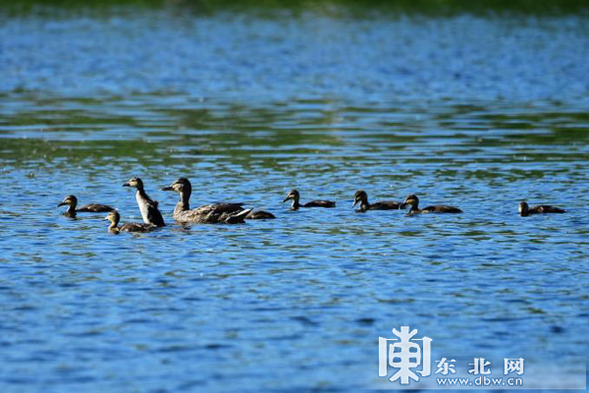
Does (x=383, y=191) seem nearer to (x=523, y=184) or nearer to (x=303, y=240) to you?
(x=523, y=184)

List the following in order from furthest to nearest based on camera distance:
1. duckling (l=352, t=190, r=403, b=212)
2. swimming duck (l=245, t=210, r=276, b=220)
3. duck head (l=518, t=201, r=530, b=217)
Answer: duckling (l=352, t=190, r=403, b=212) < swimming duck (l=245, t=210, r=276, b=220) < duck head (l=518, t=201, r=530, b=217)

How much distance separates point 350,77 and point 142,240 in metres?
38.0

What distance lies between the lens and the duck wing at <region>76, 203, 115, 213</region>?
86.8ft

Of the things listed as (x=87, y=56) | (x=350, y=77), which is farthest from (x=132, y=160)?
(x=87, y=56)

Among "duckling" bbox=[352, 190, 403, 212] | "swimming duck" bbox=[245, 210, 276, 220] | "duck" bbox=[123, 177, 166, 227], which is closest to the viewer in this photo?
"duck" bbox=[123, 177, 166, 227]

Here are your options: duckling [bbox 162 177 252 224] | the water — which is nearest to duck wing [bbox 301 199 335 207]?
the water

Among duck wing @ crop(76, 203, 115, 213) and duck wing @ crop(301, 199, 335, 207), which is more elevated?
duck wing @ crop(301, 199, 335, 207)

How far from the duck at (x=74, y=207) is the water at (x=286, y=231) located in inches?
12.5

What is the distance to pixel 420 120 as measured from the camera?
4381 centimetres

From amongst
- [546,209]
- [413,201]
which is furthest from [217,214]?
[546,209]

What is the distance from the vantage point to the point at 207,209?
2533cm

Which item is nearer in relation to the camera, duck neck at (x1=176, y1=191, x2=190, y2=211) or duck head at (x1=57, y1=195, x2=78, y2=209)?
duck head at (x1=57, y1=195, x2=78, y2=209)

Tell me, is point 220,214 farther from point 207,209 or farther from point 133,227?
point 133,227

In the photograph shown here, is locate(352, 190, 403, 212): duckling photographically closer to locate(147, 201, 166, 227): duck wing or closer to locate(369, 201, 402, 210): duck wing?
locate(369, 201, 402, 210): duck wing
